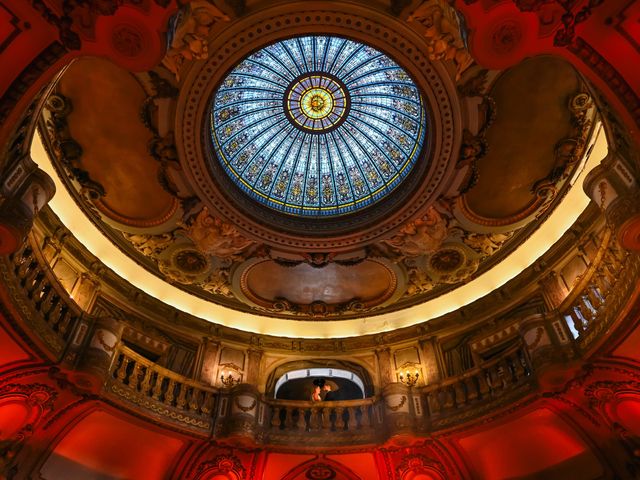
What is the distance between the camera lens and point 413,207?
12.8 m

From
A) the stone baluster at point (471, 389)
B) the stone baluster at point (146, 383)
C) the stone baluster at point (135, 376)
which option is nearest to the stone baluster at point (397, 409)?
the stone baluster at point (471, 389)

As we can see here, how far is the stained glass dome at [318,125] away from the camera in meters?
12.6

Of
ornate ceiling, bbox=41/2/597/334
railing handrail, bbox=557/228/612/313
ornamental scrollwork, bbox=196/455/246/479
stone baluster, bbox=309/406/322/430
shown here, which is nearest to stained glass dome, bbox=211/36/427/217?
ornate ceiling, bbox=41/2/597/334

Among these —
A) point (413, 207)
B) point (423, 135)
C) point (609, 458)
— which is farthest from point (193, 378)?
point (609, 458)

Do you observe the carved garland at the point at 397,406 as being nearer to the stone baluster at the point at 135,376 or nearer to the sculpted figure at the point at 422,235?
the sculpted figure at the point at 422,235

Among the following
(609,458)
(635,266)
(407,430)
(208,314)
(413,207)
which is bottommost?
(609,458)

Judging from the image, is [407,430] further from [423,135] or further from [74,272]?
[74,272]

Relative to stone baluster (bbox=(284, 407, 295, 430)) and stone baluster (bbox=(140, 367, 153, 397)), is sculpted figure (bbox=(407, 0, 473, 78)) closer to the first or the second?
stone baluster (bbox=(284, 407, 295, 430))

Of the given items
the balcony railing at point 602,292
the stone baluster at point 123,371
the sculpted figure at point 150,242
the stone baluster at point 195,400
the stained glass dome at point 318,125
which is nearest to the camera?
the balcony railing at point 602,292

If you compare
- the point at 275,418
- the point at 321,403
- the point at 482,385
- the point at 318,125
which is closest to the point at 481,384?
the point at 482,385

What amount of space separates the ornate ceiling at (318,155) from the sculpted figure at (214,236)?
0.04 metres

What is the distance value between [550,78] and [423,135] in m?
3.37

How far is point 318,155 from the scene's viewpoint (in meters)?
14.8

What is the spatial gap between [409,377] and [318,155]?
731cm
